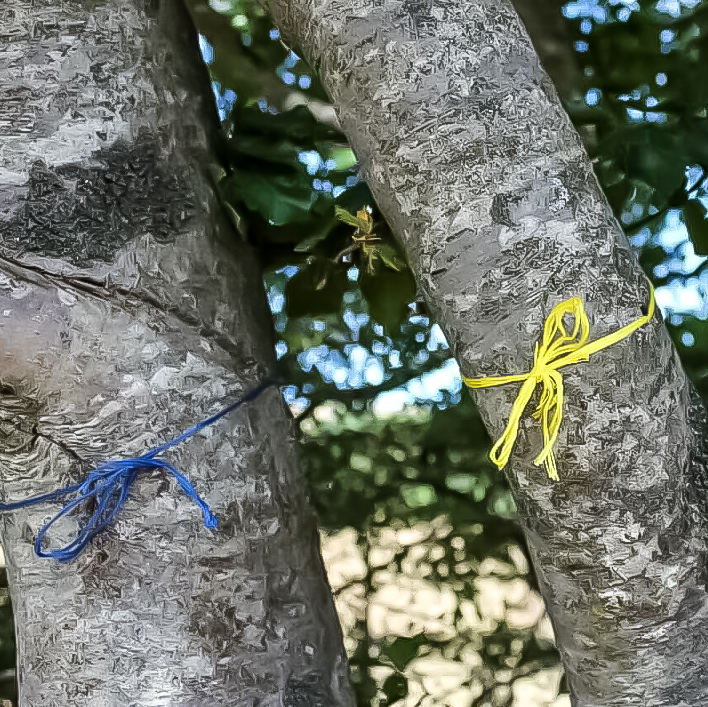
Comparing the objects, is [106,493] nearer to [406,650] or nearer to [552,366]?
[552,366]

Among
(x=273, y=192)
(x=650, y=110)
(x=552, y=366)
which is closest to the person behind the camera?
(x=552, y=366)

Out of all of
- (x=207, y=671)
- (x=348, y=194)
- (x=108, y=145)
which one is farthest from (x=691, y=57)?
(x=207, y=671)

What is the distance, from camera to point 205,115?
0.58m

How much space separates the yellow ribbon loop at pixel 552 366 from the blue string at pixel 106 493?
0.20 metres

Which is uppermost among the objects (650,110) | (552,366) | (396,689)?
(650,110)

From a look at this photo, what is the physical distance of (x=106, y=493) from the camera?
51cm

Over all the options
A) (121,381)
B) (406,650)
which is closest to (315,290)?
(121,381)

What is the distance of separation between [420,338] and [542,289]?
1.00 ft

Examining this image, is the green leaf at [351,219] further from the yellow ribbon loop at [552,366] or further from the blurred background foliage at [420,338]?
the yellow ribbon loop at [552,366]

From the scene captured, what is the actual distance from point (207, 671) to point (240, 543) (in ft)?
A: 0.27

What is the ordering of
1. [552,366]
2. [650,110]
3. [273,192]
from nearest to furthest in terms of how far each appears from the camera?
[552,366]
[273,192]
[650,110]

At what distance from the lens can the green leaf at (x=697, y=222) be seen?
0.71 m

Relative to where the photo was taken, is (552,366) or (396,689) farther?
(396,689)

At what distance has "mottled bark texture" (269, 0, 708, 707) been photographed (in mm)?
444
